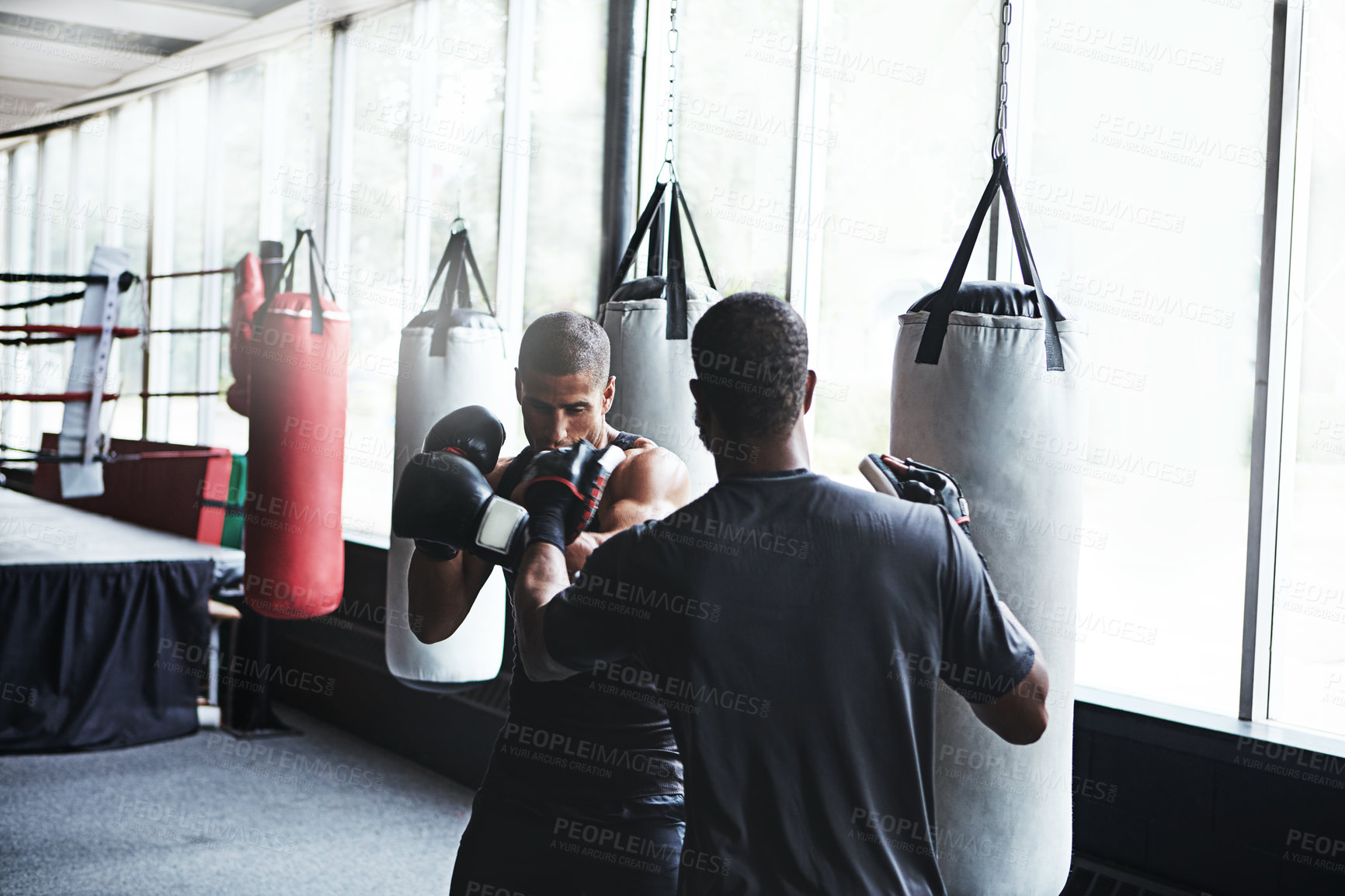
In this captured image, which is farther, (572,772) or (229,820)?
(229,820)

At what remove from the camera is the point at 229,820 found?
4156 mm

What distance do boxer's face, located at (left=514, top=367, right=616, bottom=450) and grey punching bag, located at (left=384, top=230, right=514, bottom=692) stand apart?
107 centimetres

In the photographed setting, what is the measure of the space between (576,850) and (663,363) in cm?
107

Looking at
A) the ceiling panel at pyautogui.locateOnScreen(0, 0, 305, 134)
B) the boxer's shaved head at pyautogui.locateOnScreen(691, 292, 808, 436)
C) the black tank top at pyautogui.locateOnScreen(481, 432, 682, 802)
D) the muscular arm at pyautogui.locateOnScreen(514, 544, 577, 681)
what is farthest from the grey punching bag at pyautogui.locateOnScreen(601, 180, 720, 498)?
the ceiling panel at pyautogui.locateOnScreen(0, 0, 305, 134)

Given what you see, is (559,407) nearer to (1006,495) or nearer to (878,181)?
(1006,495)

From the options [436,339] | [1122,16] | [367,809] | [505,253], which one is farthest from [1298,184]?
[367,809]

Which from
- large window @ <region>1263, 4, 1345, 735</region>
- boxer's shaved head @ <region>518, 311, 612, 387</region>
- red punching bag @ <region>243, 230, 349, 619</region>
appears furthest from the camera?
red punching bag @ <region>243, 230, 349, 619</region>

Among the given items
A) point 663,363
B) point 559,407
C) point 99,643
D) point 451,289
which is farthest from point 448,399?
point 99,643

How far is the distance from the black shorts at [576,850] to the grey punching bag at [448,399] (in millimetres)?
1318

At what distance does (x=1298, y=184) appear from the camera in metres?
2.54

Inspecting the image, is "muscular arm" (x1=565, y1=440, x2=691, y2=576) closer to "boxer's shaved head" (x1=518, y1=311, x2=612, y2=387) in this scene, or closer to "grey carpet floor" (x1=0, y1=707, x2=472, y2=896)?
"boxer's shaved head" (x1=518, y1=311, x2=612, y2=387)

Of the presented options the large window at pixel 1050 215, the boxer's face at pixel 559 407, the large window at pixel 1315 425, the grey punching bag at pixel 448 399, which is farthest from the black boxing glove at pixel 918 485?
the grey punching bag at pixel 448 399

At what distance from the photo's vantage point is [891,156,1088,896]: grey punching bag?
1.81 metres

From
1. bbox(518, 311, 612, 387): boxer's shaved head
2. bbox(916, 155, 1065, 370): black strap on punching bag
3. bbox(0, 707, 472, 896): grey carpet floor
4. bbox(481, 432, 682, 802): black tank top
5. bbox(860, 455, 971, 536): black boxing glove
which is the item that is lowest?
bbox(0, 707, 472, 896): grey carpet floor
